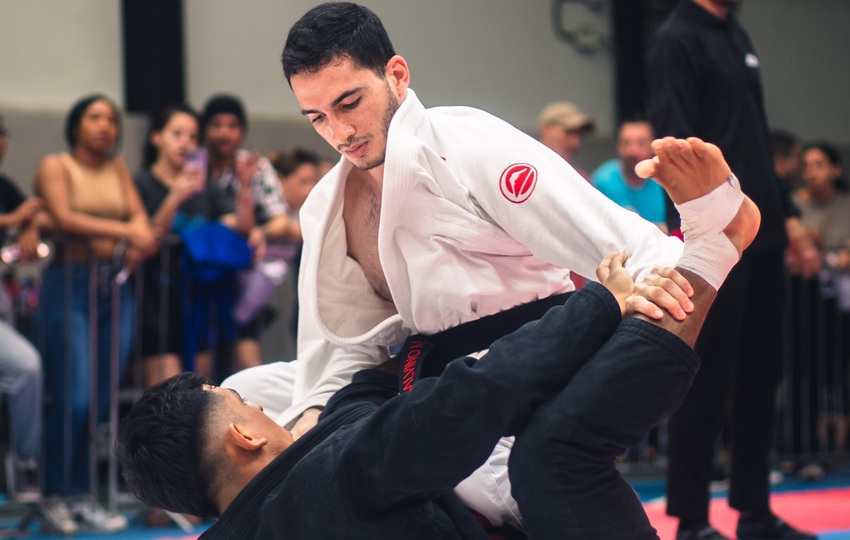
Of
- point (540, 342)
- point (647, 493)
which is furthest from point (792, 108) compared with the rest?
point (540, 342)

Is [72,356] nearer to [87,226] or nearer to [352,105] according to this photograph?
[87,226]

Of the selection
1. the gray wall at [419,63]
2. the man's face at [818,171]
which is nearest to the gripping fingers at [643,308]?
the gray wall at [419,63]

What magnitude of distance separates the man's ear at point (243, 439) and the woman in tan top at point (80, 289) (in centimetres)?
255

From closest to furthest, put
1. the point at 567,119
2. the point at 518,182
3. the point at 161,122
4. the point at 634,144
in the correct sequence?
the point at 518,182 → the point at 161,122 → the point at 634,144 → the point at 567,119

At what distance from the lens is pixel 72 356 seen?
4.46 metres

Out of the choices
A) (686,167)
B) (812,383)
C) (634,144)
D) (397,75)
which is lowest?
(812,383)

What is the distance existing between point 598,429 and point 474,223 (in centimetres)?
69

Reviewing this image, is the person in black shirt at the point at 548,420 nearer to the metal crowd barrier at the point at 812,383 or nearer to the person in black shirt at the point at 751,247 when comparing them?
the person in black shirt at the point at 751,247

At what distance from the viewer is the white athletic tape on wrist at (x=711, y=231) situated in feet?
5.96

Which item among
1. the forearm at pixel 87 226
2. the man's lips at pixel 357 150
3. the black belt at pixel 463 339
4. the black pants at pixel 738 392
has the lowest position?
the black pants at pixel 738 392

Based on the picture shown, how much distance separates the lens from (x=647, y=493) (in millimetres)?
5168

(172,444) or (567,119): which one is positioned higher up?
(567,119)

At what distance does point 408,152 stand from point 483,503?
73 centimetres

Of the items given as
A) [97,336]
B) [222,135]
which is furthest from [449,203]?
[222,135]
